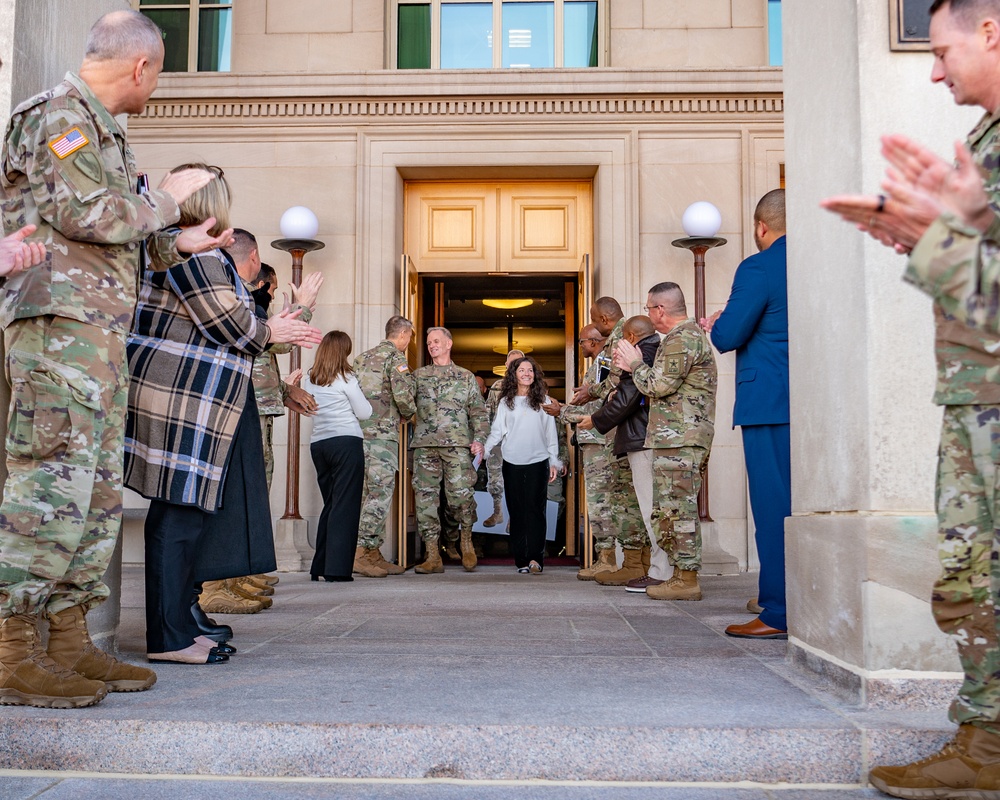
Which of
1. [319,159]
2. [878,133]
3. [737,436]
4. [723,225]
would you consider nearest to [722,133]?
[723,225]

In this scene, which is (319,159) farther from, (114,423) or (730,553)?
(114,423)

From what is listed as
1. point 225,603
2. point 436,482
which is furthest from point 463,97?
point 225,603

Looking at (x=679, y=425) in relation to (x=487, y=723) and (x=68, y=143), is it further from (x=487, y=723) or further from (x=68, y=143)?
(x=68, y=143)

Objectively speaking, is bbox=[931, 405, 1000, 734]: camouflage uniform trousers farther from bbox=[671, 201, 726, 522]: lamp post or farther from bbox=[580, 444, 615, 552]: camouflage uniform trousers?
bbox=[671, 201, 726, 522]: lamp post

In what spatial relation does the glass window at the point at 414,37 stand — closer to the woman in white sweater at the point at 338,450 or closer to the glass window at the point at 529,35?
the glass window at the point at 529,35

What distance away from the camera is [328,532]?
7.67m

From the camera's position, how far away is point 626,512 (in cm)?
747

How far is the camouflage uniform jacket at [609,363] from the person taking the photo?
23.6ft

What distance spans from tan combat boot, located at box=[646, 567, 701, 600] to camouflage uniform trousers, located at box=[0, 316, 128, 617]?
389 centimetres

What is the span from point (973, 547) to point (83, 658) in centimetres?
254

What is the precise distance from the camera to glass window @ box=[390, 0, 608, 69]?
10008mm

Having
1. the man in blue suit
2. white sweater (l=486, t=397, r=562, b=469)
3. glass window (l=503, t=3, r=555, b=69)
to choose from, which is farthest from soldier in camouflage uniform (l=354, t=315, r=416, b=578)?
the man in blue suit

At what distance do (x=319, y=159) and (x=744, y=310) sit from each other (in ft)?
20.1

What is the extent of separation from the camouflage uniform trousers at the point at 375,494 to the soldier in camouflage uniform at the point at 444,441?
0.47 m
